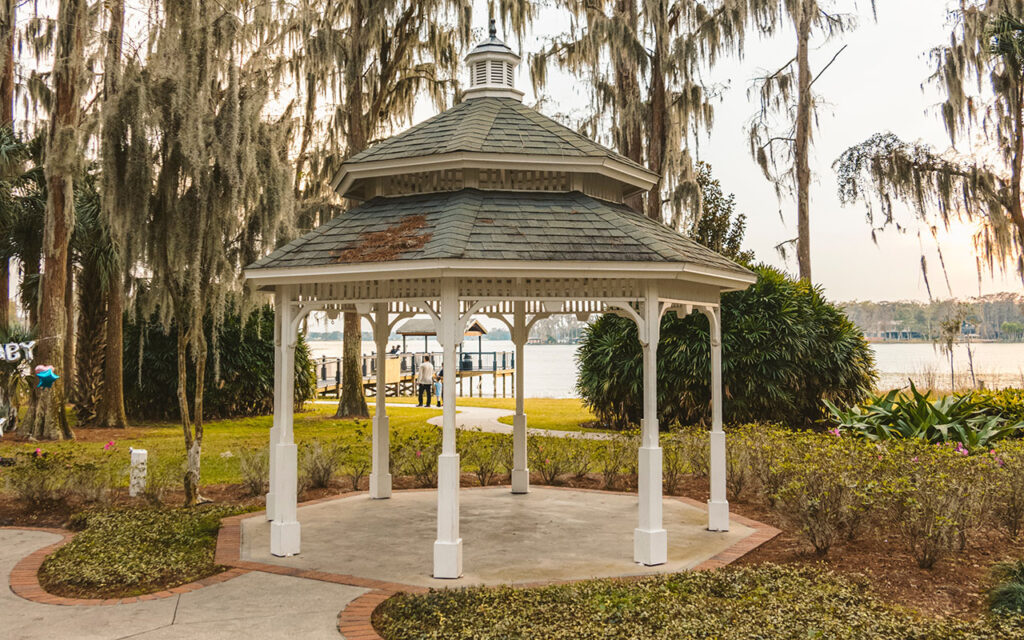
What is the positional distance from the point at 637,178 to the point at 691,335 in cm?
782

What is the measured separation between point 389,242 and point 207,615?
344 cm

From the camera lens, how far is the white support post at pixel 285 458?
7516 mm

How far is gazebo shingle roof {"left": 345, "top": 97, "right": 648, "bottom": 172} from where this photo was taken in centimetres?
823

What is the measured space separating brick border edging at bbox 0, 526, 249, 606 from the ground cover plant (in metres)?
1.77

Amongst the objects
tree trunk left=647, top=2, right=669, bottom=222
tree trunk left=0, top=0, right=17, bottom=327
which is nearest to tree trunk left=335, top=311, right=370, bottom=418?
tree trunk left=0, top=0, right=17, bottom=327

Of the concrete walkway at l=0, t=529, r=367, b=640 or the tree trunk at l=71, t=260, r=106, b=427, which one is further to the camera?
the tree trunk at l=71, t=260, r=106, b=427

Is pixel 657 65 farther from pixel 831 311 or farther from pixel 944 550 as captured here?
pixel 944 550

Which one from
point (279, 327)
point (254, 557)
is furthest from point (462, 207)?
point (254, 557)

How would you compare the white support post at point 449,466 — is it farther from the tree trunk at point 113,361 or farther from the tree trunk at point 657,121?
the tree trunk at point 113,361

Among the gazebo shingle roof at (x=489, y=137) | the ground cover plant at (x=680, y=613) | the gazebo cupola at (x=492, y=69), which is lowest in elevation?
the ground cover plant at (x=680, y=613)

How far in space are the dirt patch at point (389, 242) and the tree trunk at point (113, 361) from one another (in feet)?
35.3

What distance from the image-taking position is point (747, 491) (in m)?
10.4

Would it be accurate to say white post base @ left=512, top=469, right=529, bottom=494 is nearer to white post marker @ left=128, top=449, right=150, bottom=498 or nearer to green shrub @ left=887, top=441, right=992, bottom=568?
green shrub @ left=887, top=441, right=992, bottom=568

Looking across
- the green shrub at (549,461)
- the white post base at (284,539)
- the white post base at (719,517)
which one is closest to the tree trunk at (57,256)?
the green shrub at (549,461)
